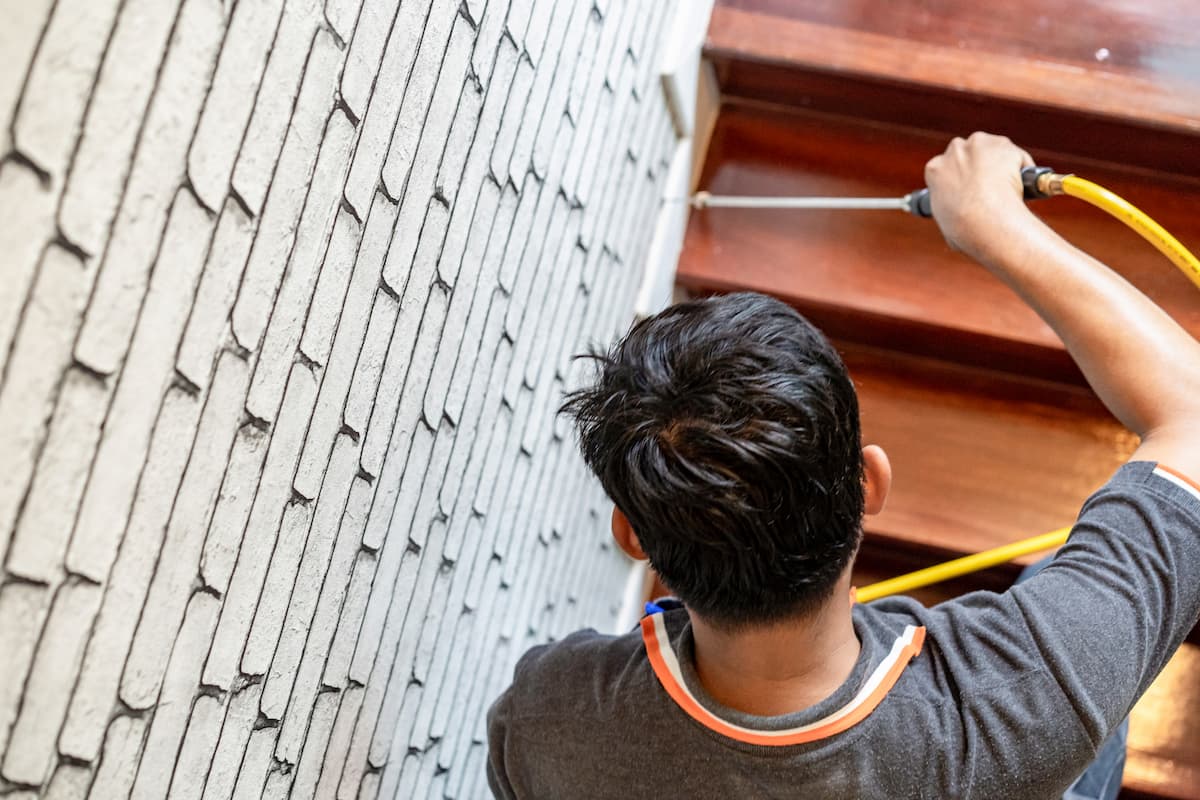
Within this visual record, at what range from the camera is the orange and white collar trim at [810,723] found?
2.96 ft

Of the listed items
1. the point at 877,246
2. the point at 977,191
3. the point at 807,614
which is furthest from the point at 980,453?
the point at 807,614

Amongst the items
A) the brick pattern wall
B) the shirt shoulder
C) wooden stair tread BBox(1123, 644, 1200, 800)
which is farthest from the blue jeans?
the brick pattern wall

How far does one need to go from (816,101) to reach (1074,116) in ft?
1.21

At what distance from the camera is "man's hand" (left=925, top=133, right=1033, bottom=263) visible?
1.16 metres

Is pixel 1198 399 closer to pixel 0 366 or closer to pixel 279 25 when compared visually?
pixel 279 25

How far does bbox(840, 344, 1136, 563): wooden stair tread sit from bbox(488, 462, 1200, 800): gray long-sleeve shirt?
642mm

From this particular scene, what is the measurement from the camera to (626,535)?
0.94 metres

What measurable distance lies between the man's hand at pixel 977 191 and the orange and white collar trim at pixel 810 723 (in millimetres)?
425

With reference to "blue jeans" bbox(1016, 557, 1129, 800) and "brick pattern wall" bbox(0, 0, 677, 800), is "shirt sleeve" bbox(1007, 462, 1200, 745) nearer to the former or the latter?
"blue jeans" bbox(1016, 557, 1129, 800)

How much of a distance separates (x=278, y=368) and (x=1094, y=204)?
1154 mm

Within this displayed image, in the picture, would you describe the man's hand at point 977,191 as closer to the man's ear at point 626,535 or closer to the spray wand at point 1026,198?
the spray wand at point 1026,198

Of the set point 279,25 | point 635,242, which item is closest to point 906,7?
point 635,242

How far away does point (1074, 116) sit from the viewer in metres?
1.54

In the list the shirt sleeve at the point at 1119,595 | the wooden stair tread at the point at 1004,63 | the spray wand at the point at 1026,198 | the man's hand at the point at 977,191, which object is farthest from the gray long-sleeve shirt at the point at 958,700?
the wooden stair tread at the point at 1004,63
